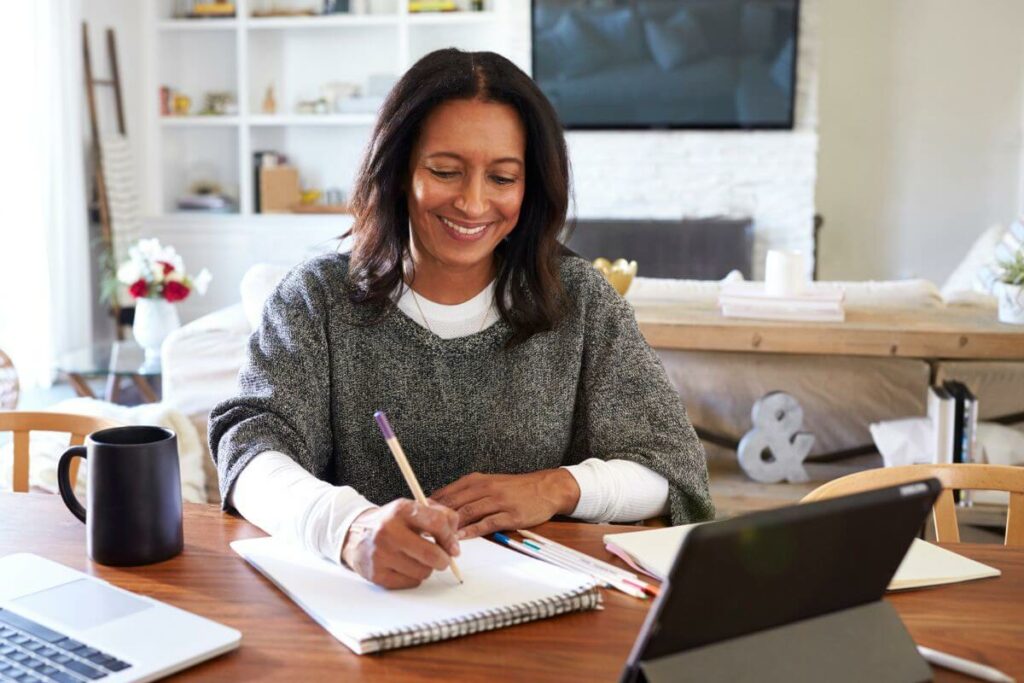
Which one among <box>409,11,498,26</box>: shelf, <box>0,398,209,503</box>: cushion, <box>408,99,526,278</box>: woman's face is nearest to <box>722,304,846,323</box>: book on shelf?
<box>0,398,209,503</box>: cushion

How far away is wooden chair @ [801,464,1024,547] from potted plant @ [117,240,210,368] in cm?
286

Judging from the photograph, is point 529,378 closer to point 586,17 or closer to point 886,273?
point 586,17

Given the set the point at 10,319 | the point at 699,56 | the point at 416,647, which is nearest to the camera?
the point at 416,647

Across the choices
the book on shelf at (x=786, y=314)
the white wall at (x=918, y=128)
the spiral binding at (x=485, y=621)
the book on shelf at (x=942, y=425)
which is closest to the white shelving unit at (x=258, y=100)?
the white wall at (x=918, y=128)

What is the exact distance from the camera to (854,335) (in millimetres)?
2799

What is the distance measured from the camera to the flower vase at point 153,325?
382 centimetres

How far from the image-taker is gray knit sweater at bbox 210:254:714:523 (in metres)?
1.39

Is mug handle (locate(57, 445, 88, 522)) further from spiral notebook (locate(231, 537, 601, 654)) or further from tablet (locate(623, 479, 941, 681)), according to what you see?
tablet (locate(623, 479, 941, 681))

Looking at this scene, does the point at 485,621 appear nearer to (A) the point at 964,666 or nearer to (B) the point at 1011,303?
(A) the point at 964,666

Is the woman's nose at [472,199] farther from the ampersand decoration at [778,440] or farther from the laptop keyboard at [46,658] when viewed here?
the ampersand decoration at [778,440]

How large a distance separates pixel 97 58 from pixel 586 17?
2340 millimetres

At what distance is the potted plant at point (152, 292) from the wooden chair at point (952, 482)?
2860 millimetres

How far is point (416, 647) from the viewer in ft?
2.99

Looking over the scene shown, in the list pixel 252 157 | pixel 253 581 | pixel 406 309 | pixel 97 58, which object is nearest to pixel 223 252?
pixel 252 157
